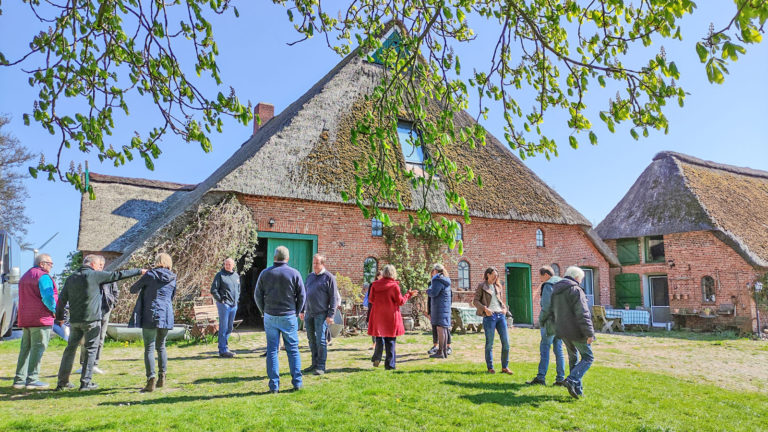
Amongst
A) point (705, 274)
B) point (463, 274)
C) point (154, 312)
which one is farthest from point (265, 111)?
point (705, 274)

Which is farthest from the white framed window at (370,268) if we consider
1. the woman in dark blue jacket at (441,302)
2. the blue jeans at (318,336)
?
the blue jeans at (318,336)

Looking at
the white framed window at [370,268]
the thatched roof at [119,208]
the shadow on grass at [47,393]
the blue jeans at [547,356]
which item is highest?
the thatched roof at [119,208]

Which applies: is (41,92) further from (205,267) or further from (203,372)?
(205,267)

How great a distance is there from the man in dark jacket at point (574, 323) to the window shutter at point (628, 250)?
1727cm

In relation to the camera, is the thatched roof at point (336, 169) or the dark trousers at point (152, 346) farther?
the thatched roof at point (336, 169)

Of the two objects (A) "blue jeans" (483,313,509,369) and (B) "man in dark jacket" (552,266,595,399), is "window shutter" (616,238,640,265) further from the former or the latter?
(B) "man in dark jacket" (552,266,595,399)

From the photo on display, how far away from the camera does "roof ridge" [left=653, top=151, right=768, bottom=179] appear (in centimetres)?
2264

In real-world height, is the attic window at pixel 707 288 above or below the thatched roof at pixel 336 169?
below

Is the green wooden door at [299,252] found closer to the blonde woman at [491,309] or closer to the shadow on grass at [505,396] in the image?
the blonde woman at [491,309]

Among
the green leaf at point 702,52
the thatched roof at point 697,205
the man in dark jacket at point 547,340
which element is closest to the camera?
the green leaf at point 702,52

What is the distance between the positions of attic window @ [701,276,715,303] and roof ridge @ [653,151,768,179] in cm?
656

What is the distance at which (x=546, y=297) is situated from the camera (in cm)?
643

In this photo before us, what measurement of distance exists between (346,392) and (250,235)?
7.48 meters

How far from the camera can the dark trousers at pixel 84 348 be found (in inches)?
233
